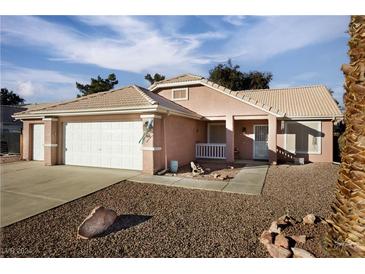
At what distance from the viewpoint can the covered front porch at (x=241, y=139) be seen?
13.2m

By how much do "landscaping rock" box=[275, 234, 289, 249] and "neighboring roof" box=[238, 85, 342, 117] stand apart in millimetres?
11999

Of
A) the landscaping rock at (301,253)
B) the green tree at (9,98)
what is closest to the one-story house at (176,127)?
the landscaping rock at (301,253)

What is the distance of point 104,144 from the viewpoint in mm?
11047

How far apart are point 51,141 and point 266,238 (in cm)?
1170

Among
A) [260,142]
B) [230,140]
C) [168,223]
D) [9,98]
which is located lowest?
[168,223]

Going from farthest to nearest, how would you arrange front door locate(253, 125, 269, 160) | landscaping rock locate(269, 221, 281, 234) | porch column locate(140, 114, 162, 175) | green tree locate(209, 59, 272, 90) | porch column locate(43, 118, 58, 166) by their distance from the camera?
1. green tree locate(209, 59, 272, 90)
2. front door locate(253, 125, 269, 160)
3. porch column locate(43, 118, 58, 166)
4. porch column locate(140, 114, 162, 175)
5. landscaping rock locate(269, 221, 281, 234)

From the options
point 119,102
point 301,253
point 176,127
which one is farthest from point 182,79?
point 301,253

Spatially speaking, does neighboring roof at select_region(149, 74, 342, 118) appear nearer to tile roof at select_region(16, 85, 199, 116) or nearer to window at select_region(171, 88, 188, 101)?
window at select_region(171, 88, 188, 101)

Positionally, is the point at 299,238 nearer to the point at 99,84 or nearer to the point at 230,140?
the point at 230,140

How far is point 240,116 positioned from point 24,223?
1177cm

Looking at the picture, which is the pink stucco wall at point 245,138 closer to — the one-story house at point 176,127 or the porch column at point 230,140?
the one-story house at point 176,127

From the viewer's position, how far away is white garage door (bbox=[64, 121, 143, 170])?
409 inches

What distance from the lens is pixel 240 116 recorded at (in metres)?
13.6

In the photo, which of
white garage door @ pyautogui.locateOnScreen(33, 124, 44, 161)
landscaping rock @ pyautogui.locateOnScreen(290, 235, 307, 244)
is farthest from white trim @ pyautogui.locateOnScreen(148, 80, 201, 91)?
landscaping rock @ pyautogui.locateOnScreen(290, 235, 307, 244)
